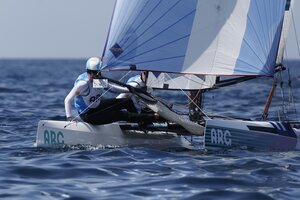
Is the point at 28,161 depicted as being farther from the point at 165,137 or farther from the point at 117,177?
the point at 165,137

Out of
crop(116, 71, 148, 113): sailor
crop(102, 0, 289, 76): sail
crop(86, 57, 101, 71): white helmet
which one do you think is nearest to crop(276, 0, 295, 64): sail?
crop(102, 0, 289, 76): sail

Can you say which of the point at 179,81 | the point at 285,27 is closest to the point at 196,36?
the point at 179,81

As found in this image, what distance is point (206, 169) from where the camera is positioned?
9.25 metres

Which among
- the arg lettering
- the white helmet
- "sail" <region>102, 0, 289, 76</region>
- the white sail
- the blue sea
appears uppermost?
"sail" <region>102, 0, 289, 76</region>

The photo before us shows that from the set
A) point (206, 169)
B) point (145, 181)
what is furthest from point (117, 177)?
point (206, 169)

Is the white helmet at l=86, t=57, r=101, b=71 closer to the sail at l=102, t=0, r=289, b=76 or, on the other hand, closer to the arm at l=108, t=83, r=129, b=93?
the sail at l=102, t=0, r=289, b=76

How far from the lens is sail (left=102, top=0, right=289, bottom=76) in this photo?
11.0m

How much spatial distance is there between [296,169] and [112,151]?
101 inches

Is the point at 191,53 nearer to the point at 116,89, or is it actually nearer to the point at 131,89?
the point at 131,89

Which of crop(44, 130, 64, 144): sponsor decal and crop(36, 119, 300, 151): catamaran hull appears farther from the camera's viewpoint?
crop(44, 130, 64, 144): sponsor decal

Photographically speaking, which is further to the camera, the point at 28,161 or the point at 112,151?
the point at 112,151

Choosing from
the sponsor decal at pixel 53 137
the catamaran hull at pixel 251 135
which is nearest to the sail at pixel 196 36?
the catamaran hull at pixel 251 135

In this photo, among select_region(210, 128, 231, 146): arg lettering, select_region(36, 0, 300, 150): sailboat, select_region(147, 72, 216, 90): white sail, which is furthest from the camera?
select_region(147, 72, 216, 90): white sail

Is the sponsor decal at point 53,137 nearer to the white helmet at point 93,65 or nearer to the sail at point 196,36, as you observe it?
the white helmet at point 93,65
